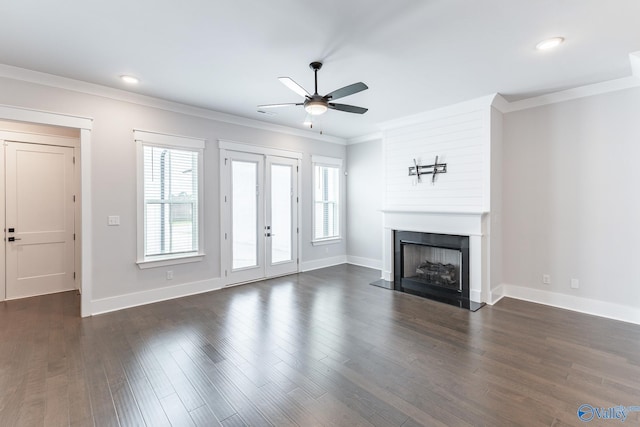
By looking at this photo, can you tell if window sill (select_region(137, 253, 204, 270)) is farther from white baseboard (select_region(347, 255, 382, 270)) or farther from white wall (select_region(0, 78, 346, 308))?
white baseboard (select_region(347, 255, 382, 270))

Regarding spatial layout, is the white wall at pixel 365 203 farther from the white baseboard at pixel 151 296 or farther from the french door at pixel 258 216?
the white baseboard at pixel 151 296

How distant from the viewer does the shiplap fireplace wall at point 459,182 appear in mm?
4230

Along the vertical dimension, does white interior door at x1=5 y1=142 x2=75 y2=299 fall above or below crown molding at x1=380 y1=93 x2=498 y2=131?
below

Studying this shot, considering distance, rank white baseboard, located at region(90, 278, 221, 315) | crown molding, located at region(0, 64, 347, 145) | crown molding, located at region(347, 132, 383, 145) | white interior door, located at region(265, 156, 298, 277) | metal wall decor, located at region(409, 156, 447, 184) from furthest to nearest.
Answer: crown molding, located at region(347, 132, 383, 145)
white interior door, located at region(265, 156, 298, 277)
metal wall decor, located at region(409, 156, 447, 184)
white baseboard, located at region(90, 278, 221, 315)
crown molding, located at region(0, 64, 347, 145)

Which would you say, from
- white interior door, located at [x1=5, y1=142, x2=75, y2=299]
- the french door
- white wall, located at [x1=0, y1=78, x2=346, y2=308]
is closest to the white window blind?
white wall, located at [x1=0, y1=78, x2=346, y2=308]

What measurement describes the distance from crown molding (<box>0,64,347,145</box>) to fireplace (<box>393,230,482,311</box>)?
3226 mm

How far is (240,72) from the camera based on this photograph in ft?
11.3

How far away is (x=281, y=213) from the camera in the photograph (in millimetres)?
5844

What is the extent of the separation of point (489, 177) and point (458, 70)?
64.0 inches

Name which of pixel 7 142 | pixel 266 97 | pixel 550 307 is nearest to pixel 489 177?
pixel 550 307

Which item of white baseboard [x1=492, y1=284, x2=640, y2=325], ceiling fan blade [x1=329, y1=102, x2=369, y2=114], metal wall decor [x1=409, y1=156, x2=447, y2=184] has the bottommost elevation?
white baseboard [x1=492, y1=284, x2=640, y2=325]

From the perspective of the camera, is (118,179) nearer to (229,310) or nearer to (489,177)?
(229,310)

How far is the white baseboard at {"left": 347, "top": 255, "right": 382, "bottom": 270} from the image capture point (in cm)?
→ 646

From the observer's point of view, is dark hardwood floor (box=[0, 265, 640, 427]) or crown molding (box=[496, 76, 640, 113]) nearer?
dark hardwood floor (box=[0, 265, 640, 427])
